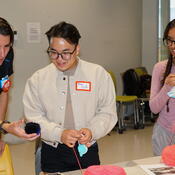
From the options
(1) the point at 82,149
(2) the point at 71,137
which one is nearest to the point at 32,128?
(2) the point at 71,137

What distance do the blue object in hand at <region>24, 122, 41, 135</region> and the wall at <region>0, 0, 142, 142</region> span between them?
3572 millimetres

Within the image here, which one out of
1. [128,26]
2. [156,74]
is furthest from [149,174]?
[128,26]

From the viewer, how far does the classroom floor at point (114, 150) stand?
4.51m

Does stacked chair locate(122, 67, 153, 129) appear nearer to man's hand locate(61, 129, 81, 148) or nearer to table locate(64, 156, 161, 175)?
table locate(64, 156, 161, 175)

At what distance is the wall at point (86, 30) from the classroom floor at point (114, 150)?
69cm

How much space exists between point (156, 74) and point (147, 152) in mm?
2670

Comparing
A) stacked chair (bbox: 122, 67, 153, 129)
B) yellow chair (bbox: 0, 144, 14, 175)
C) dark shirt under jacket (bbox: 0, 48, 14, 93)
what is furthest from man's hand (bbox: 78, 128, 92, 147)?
stacked chair (bbox: 122, 67, 153, 129)

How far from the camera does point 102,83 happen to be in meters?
2.26

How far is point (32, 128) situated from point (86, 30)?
4523 mm

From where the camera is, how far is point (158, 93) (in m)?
2.42

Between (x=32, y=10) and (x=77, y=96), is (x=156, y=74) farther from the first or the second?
(x=32, y=10)

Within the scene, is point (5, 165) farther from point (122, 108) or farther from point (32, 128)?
point (122, 108)

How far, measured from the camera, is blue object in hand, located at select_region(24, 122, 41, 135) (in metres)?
1.87

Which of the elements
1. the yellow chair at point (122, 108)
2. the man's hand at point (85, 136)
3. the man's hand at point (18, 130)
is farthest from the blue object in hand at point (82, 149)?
the yellow chair at point (122, 108)
